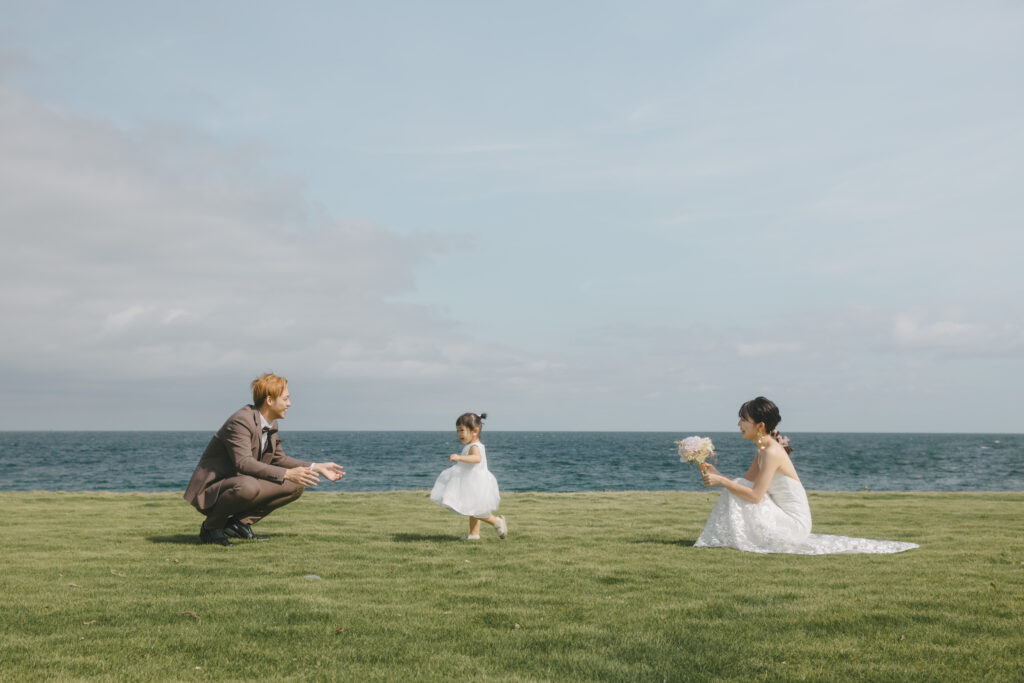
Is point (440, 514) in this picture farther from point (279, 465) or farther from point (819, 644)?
point (819, 644)

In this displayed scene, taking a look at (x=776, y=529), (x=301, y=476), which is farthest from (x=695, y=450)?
(x=301, y=476)

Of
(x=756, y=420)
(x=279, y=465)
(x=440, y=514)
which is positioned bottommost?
(x=440, y=514)

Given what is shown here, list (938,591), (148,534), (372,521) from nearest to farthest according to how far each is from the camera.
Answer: (938,591) → (148,534) → (372,521)

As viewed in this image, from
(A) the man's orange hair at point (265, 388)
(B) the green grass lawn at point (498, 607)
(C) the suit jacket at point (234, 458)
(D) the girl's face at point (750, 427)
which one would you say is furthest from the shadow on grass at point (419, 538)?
(D) the girl's face at point (750, 427)

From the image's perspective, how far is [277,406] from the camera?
1105 cm

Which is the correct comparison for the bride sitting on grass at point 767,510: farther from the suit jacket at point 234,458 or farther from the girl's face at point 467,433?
the suit jacket at point 234,458

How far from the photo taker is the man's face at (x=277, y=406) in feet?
36.2

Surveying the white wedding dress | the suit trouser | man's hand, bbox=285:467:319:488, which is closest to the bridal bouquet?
the white wedding dress

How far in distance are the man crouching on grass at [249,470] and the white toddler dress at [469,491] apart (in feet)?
6.10

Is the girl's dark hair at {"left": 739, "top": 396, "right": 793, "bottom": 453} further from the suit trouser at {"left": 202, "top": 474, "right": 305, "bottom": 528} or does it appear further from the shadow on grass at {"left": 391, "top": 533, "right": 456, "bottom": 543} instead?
the suit trouser at {"left": 202, "top": 474, "right": 305, "bottom": 528}

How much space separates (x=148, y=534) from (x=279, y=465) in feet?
9.51

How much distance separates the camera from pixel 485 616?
22.4 feet

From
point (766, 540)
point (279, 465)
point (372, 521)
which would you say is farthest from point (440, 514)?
point (766, 540)

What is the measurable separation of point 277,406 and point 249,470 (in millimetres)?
1043
